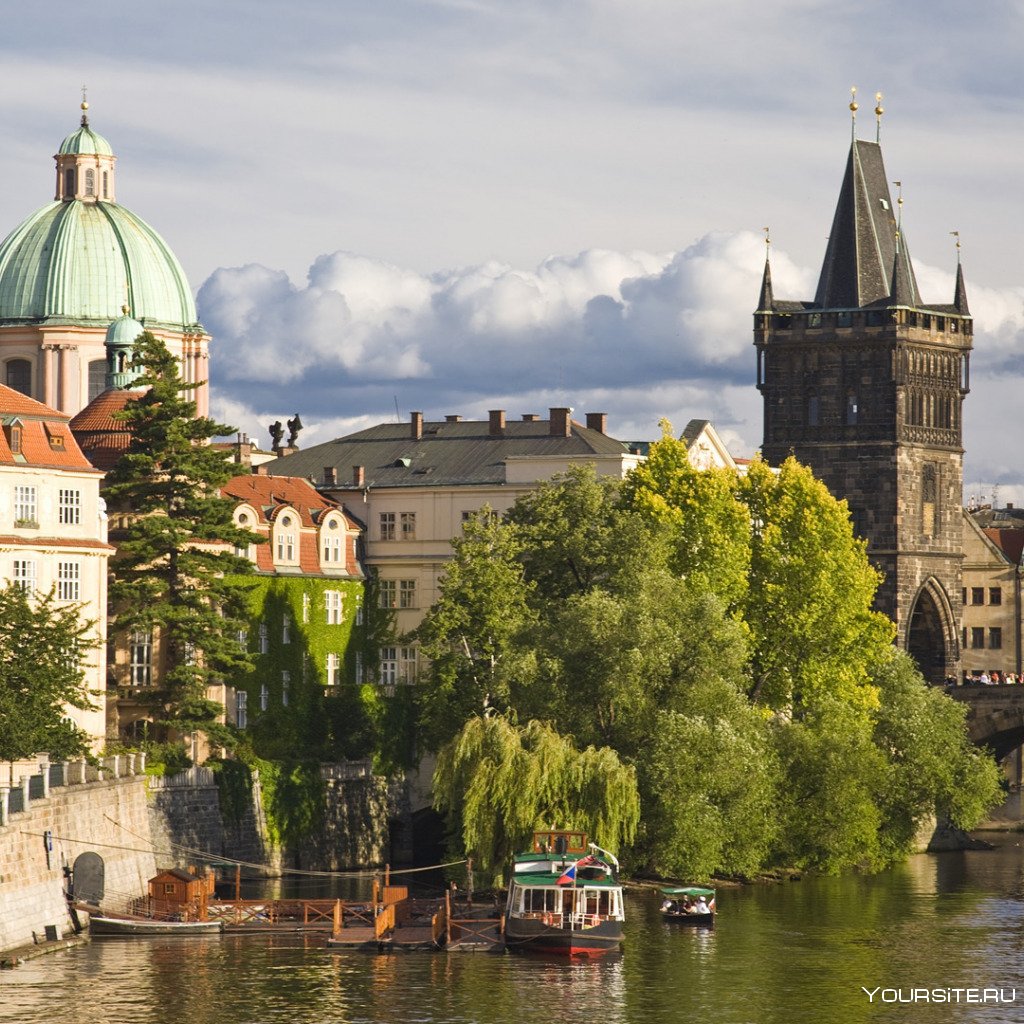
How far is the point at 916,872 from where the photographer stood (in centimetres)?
11375

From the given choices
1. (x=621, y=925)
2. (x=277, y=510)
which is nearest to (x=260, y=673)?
(x=277, y=510)

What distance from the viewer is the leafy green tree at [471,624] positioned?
10819 centimetres

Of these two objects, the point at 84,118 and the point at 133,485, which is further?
the point at 84,118

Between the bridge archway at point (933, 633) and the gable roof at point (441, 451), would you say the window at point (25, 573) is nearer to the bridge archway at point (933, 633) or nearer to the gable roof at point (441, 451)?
the gable roof at point (441, 451)

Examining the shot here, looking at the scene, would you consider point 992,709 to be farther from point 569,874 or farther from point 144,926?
point 144,926

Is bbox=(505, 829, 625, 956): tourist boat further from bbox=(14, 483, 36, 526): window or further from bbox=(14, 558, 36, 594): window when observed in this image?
bbox=(14, 483, 36, 526): window

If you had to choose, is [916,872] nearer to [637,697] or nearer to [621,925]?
[637,697]

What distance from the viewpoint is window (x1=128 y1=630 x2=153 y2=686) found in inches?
4350

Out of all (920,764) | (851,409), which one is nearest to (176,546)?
(920,764)

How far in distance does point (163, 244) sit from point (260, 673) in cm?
3542

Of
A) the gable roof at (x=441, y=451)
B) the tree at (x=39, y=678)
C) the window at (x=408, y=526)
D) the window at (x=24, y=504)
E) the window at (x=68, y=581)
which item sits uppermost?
the gable roof at (x=441, y=451)

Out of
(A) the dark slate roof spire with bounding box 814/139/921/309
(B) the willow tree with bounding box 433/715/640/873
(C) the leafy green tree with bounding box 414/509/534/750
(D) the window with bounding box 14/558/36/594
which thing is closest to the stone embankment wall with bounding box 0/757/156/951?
(D) the window with bounding box 14/558/36/594

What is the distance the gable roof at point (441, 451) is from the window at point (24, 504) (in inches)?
1315

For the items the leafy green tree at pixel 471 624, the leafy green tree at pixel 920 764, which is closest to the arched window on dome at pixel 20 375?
the leafy green tree at pixel 471 624
